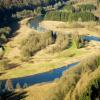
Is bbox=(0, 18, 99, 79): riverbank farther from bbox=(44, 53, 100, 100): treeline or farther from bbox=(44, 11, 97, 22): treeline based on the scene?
bbox=(44, 11, 97, 22): treeline

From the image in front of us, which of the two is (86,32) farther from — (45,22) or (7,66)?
(7,66)

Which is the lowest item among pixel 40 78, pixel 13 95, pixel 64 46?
pixel 40 78

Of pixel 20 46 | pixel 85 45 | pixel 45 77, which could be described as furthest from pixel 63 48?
pixel 45 77

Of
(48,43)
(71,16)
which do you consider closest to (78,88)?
(48,43)

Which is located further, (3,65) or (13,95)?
(3,65)

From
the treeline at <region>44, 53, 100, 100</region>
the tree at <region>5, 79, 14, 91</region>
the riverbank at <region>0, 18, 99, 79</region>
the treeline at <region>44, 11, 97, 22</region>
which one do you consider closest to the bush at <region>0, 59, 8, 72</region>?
the riverbank at <region>0, 18, 99, 79</region>

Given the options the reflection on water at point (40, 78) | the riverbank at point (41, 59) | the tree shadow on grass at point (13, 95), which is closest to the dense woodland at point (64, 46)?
the tree shadow on grass at point (13, 95)

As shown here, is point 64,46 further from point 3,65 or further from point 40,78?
point 40,78

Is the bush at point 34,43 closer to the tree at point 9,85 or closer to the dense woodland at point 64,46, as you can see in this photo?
the dense woodland at point 64,46
